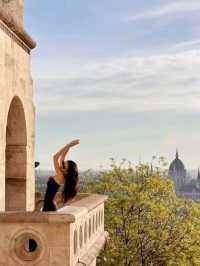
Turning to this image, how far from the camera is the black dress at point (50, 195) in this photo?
28.8 ft

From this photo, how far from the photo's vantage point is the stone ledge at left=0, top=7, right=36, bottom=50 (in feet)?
30.2

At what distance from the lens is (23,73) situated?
10656mm

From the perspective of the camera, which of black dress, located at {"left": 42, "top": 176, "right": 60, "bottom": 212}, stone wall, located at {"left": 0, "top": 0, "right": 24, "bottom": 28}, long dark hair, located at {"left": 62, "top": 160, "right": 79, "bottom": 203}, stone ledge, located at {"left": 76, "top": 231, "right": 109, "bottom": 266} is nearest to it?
long dark hair, located at {"left": 62, "top": 160, "right": 79, "bottom": 203}

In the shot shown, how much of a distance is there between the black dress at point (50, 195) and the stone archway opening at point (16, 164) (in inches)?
81.7

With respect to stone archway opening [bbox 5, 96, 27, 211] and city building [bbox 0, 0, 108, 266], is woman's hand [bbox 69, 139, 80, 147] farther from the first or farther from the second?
stone archway opening [bbox 5, 96, 27, 211]

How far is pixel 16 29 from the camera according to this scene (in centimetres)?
988

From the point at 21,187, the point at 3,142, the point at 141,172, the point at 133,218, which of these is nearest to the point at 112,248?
the point at 133,218

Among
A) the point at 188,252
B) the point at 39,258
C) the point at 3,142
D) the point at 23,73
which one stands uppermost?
the point at 23,73

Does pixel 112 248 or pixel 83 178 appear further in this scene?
pixel 83 178

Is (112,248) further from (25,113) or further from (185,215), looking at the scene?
(25,113)

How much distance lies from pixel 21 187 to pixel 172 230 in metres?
17.7

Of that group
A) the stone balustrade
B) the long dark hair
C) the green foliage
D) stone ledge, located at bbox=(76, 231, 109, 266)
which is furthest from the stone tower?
the green foliage

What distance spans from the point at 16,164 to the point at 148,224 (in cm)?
1704

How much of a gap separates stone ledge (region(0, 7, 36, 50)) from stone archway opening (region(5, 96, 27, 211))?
1.39m
